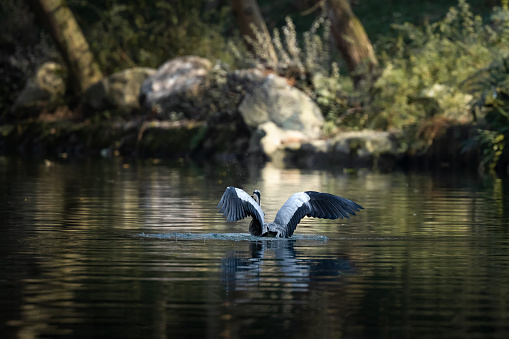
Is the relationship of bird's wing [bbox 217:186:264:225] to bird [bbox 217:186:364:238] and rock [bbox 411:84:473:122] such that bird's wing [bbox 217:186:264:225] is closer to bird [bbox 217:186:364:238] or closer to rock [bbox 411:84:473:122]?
bird [bbox 217:186:364:238]

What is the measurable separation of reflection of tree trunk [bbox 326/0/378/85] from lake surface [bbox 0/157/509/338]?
1208cm

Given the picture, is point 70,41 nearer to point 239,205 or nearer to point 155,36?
point 155,36

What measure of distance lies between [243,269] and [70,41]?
89.2 ft

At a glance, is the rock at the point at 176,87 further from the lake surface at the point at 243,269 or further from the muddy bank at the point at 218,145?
the lake surface at the point at 243,269

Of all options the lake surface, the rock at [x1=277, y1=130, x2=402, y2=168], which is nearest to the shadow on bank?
the rock at [x1=277, y1=130, x2=402, y2=168]

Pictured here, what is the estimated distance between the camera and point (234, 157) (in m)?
28.7

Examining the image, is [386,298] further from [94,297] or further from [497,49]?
[497,49]

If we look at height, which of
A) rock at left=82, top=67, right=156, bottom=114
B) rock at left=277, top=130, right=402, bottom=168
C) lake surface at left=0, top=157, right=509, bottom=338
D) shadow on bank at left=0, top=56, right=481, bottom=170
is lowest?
lake surface at left=0, top=157, right=509, bottom=338

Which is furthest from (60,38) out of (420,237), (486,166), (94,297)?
(94,297)

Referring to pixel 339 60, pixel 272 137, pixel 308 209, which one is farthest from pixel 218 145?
pixel 308 209

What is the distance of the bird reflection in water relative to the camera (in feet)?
24.9

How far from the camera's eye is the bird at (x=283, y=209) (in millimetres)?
9875

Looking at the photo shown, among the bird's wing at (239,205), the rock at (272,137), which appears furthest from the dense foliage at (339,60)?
the bird's wing at (239,205)

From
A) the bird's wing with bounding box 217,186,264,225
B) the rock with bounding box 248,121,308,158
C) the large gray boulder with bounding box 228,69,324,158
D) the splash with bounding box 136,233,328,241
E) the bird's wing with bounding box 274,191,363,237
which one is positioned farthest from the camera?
the large gray boulder with bounding box 228,69,324,158
